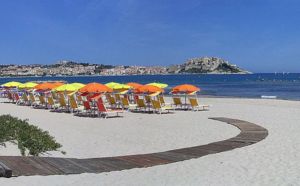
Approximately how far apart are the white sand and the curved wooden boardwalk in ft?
0.85

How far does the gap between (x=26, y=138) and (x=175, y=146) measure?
132 inches

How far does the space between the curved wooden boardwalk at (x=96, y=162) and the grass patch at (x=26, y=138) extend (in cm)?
107

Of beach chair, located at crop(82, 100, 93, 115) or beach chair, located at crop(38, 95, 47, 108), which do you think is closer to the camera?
beach chair, located at crop(82, 100, 93, 115)

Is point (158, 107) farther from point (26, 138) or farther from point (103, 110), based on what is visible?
point (26, 138)

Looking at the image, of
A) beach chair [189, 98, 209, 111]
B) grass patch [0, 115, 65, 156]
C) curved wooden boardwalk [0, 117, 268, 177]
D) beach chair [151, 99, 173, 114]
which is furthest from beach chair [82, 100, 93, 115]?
curved wooden boardwalk [0, 117, 268, 177]

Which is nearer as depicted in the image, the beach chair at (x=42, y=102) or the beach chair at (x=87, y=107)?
the beach chair at (x=87, y=107)

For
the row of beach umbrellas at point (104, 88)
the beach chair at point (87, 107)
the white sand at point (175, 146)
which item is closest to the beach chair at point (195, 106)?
the row of beach umbrellas at point (104, 88)

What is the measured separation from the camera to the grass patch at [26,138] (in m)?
9.52

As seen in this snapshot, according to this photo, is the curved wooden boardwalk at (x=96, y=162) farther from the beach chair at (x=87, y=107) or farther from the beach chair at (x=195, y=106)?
the beach chair at (x=195, y=106)

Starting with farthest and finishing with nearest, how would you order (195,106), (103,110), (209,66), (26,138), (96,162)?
(209,66) → (195,106) → (103,110) → (26,138) → (96,162)

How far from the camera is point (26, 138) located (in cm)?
987

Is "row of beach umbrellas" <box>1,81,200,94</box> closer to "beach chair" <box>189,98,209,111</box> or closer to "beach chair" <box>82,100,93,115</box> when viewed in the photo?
"beach chair" <box>82,100,93,115</box>

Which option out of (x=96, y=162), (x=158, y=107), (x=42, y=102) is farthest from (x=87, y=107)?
(x=96, y=162)

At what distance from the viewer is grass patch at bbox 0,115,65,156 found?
31.2ft
